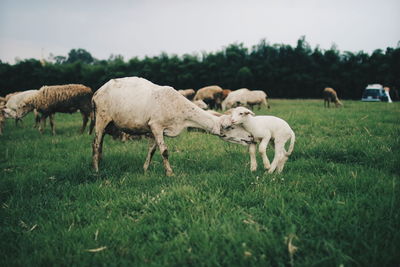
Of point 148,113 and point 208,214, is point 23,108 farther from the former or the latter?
point 208,214

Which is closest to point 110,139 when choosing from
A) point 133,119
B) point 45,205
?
point 133,119

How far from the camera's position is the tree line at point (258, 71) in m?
33.8

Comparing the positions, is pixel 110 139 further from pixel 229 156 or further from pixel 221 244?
pixel 221 244

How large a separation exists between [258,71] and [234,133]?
1303 inches

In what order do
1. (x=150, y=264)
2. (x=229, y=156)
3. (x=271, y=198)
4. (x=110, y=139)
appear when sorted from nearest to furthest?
(x=150, y=264) < (x=271, y=198) < (x=229, y=156) < (x=110, y=139)

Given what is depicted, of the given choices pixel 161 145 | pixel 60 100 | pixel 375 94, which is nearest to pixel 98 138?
pixel 161 145

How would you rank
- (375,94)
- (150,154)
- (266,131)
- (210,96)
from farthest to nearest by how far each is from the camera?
1. (375,94)
2. (210,96)
3. (150,154)
4. (266,131)

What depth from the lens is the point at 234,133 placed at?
5.17 metres

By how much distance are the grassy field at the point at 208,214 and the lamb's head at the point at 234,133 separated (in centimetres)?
49

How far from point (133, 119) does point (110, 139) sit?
172 inches

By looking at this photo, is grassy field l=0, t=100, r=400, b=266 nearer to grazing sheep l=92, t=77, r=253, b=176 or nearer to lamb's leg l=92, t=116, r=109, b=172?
lamb's leg l=92, t=116, r=109, b=172

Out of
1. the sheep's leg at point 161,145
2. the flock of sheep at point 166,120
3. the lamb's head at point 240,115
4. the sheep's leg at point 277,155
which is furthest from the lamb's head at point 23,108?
the sheep's leg at point 277,155

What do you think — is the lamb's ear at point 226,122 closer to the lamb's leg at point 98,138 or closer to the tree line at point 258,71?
the lamb's leg at point 98,138

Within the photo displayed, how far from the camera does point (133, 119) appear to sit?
5.14 meters
